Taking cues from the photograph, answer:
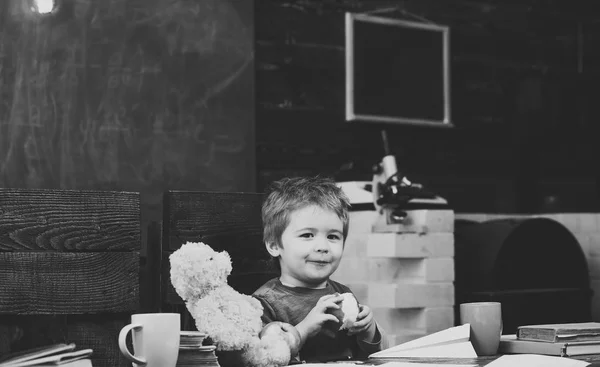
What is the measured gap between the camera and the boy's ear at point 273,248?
6.31 feet

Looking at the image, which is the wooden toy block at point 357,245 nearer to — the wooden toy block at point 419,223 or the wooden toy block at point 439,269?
the wooden toy block at point 419,223

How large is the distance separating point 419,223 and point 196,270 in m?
1.79

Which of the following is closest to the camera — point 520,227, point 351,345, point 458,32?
point 351,345

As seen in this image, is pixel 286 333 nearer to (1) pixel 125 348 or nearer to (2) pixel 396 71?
(1) pixel 125 348

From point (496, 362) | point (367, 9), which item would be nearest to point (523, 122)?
point (367, 9)

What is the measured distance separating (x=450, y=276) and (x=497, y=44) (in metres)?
1.52

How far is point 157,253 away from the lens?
221 centimetres

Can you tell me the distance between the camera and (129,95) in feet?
10.5

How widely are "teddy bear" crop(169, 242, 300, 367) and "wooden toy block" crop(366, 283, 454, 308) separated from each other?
1.55 meters

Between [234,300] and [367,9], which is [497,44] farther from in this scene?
[234,300]

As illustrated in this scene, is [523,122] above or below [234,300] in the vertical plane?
above

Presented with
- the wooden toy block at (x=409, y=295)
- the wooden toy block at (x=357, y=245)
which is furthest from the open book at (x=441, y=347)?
the wooden toy block at (x=357, y=245)

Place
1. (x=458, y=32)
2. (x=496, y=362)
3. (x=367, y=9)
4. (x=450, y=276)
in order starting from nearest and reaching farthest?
(x=496, y=362) < (x=450, y=276) < (x=367, y=9) < (x=458, y=32)

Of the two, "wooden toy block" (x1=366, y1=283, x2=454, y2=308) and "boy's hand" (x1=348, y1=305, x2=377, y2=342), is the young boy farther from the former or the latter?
"wooden toy block" (x1=366, y1=283, x2=454, y2=308)
